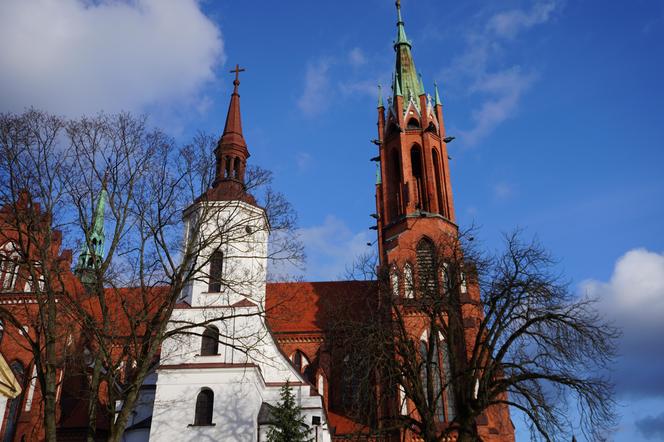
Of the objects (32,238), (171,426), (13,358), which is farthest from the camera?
(13,358)

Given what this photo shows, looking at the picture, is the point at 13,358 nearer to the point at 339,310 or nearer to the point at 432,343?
the point at 339,310

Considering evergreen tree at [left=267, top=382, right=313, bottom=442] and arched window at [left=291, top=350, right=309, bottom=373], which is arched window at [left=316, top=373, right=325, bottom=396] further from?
evergreen tree at [left=267, top=382, right=313, bottom=442]

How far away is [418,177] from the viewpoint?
32531 mm

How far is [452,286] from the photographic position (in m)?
18.3

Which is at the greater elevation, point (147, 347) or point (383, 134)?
point (383, 134)

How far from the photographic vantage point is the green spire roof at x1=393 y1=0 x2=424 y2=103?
36.0m

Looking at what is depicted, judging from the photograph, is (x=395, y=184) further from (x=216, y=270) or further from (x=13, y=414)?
(x=13, y=414)

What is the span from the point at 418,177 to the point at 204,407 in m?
17.1

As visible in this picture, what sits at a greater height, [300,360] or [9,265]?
[9,265]

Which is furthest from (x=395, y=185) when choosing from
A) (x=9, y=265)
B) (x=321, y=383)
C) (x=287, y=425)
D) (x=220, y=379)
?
(x=9, y=265)

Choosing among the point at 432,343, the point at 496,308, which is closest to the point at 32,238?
the point at 432,343

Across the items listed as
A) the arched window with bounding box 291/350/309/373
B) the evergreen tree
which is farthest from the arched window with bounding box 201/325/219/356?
the arched window with bounding box 291/350/309/373

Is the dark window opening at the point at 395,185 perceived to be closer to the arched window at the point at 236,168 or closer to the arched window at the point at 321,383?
the arched window at the point at 236,168

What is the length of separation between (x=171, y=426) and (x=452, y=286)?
11.2m
